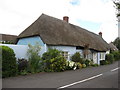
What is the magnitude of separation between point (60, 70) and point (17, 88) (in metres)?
7.47

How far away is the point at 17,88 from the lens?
23.5 ft

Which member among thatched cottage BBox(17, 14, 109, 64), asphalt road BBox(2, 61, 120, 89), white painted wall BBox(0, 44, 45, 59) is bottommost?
asphalt road BBox(2, 61, 120, 89)

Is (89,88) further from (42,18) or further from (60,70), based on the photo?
(42,18)

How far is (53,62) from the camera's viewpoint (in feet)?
46.8

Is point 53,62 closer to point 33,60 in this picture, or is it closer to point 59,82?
point 33,60

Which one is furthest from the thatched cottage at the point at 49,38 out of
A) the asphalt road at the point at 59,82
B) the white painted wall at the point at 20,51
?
the asphalt road at the point at 59,82

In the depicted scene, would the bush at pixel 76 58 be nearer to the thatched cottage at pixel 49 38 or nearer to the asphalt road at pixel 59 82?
the thatched cottage at pixel 49 38

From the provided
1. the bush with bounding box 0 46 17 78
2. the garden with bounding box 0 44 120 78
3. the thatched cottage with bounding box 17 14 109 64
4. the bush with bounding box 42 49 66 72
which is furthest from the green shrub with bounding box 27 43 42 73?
the bush with bounding box 0 46 17 78

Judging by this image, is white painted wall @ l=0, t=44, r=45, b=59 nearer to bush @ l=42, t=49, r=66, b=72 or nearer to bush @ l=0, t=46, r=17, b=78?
bush @ l=0, t=46, r=17, b=78

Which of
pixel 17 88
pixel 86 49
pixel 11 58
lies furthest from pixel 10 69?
pixel 86 49

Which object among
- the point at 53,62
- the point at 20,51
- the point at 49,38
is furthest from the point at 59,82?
the point at 49,38

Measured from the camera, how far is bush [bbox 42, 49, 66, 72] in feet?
A: 46.3

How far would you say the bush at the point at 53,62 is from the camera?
46.3ft

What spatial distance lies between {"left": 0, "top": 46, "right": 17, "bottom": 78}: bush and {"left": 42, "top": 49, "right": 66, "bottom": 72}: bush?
390 centimetres
